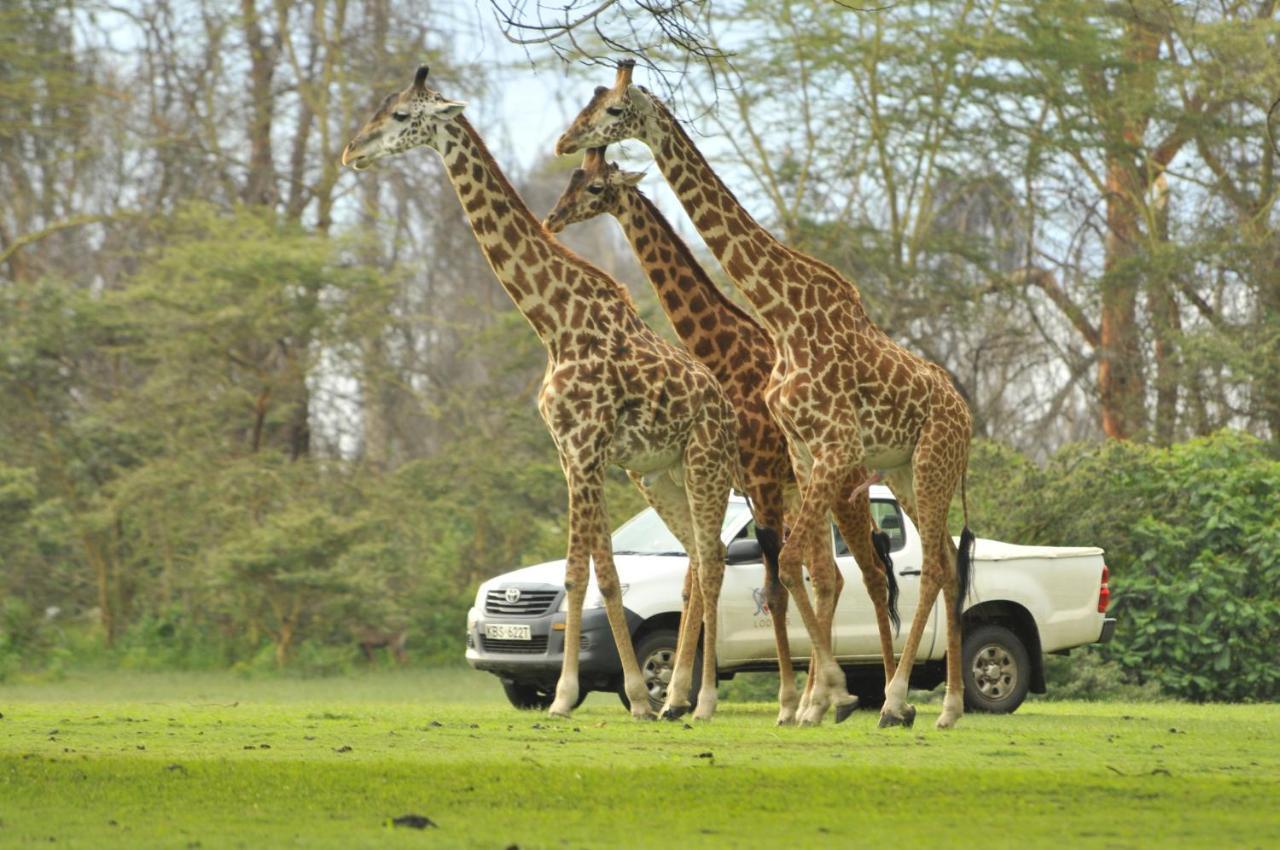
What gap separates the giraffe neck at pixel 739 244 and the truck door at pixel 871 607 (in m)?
3.03

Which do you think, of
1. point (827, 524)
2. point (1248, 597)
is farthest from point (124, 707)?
point (1248, 597)

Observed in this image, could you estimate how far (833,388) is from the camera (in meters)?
12.1

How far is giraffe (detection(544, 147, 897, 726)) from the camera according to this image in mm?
13109

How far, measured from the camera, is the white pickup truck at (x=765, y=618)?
14680 mm

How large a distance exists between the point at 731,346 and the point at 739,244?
46.5 inches

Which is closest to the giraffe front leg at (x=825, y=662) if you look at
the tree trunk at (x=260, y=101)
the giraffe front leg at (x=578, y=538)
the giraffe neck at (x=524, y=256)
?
the giraffe front leg at (x=578, y=538)

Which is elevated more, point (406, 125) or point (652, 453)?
point (406, 125)

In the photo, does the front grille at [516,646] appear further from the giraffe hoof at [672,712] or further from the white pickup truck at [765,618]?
the giraffe hoof at [672,712]

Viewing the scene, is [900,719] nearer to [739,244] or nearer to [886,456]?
[886,456]

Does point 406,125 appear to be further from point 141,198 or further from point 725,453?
point 141,198

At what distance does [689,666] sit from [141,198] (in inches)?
800

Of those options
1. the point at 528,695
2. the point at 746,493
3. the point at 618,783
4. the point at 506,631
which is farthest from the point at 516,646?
the point at 618,783

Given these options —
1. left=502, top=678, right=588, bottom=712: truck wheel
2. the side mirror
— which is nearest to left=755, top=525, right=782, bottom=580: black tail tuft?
the side mirror

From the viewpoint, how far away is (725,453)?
13.0 meters
